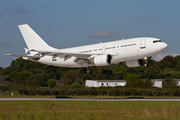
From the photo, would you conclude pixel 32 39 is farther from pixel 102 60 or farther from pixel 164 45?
pixel 164 45

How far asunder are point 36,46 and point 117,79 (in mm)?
61508

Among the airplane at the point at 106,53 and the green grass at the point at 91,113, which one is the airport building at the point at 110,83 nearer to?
the airplane at the point at 106,53

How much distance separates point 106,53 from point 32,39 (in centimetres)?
1758

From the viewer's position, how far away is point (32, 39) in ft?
176

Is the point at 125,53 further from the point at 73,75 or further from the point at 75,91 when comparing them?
the point at 73,75

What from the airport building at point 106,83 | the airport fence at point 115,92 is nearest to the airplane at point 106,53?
the airport fence at point 115,92

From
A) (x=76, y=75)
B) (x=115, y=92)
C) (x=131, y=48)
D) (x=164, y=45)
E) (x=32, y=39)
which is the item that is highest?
(x=32, y=39)

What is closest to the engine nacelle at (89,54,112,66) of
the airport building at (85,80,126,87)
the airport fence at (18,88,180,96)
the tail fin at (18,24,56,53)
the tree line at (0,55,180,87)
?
the tail fin at (18,24,56,53)

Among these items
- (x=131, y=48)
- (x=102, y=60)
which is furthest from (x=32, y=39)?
(x=131, y=48)

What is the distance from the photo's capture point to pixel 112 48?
140ft

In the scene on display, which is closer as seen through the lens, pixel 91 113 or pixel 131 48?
pixel 91 113

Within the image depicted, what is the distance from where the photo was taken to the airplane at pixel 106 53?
40.0 meters

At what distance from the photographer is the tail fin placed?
53.5 m

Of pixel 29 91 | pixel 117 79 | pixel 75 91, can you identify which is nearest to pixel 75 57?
pixel 75 91
